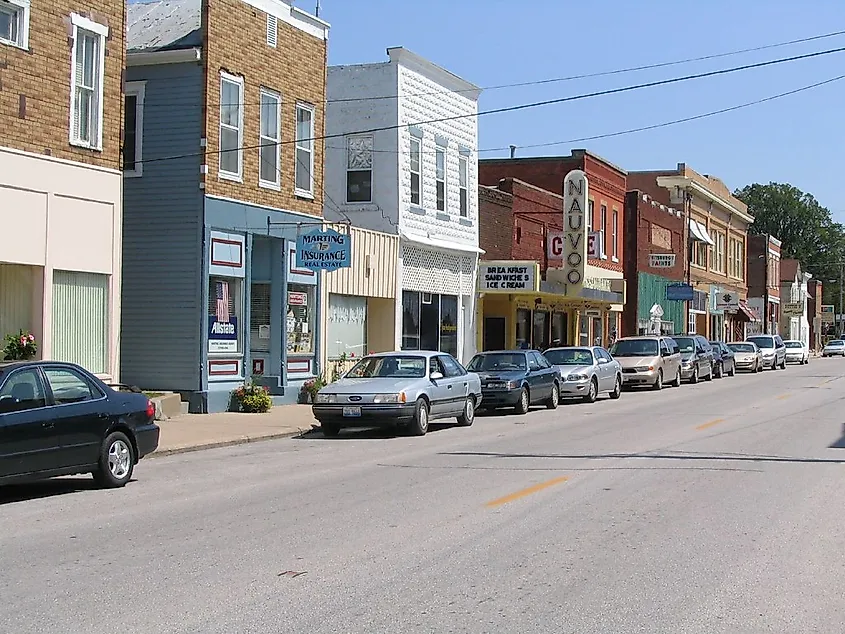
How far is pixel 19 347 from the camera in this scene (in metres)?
18.3

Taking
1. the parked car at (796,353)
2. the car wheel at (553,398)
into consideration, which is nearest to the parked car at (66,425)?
the car wheel at (553,398)

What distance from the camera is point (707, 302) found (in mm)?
65562

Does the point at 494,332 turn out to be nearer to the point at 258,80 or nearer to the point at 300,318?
the point at 300,318

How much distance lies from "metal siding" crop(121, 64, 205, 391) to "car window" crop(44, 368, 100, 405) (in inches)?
382

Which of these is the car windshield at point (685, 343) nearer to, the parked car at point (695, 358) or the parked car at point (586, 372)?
the parked car at point (695, 358)

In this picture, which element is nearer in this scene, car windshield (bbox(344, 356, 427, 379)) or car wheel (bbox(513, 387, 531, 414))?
car windshield (bbox(344, 356, 427, 379))

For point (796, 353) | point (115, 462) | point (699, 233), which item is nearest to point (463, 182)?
point (115, 462)

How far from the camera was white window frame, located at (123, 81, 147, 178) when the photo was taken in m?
23.1

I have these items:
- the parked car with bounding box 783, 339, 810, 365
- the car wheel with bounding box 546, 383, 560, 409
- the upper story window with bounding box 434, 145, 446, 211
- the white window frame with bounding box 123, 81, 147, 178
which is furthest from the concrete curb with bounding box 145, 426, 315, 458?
the parked car with bounding box 783, 339, 810, 365

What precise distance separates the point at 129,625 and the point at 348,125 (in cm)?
2425

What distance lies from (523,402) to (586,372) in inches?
185

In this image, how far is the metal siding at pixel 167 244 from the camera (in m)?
22.6

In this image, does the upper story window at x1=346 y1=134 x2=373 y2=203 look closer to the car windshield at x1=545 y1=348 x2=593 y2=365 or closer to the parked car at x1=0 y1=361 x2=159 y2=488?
the car windshield at x1=545 y1=348 x2=593 y2=365

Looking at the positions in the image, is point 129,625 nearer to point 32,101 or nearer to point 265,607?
point 265,607
